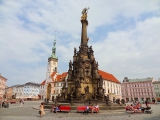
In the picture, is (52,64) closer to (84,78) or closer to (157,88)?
(157,88)

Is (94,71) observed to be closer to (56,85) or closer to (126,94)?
(56,85)

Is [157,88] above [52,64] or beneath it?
beneath

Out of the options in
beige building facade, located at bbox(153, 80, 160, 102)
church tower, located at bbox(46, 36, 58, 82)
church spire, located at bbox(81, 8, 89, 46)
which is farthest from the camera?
church tower, located at bbox(46, 36, 58, 82)

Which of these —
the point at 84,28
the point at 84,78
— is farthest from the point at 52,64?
the point at 84,78

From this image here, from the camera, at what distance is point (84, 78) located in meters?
19.2

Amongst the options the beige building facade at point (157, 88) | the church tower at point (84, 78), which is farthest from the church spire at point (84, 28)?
the beige building facade at point (157, 88)

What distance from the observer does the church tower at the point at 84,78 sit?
18156 millimetres

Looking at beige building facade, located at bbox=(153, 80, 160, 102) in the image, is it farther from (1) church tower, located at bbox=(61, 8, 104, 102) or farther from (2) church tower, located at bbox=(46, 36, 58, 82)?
(1) church tower, located at bbox=(61, 8, 104, 102)

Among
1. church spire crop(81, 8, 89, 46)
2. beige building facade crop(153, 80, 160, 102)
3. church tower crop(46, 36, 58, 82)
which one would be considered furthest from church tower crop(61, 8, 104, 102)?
beige building facade crop(153, 80, 160, 102)

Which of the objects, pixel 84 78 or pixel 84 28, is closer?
pixel 84 78

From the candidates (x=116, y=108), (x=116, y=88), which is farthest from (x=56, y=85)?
(x=116, y=108)

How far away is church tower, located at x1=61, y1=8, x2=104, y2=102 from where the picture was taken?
18.2m

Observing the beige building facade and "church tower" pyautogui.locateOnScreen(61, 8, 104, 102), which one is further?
the beige building facade

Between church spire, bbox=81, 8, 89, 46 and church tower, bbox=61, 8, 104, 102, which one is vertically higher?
church spire, bbox=81, 8, 89, 46
